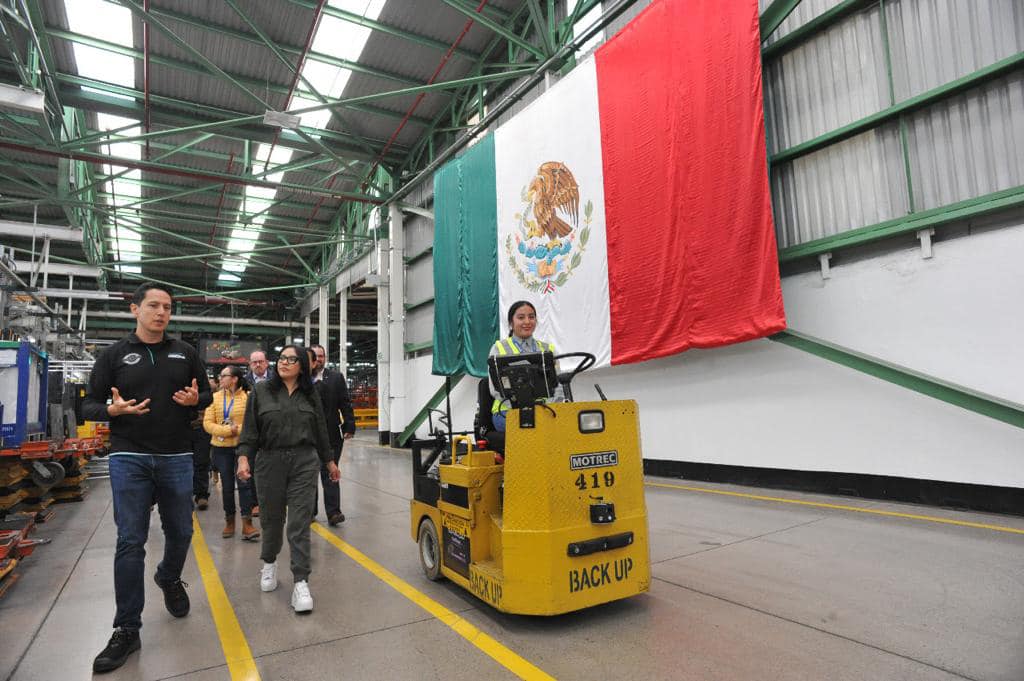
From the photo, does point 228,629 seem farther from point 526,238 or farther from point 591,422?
point 526,238

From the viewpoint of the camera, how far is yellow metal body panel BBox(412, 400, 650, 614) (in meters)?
2.94

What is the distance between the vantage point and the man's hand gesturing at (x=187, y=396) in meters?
3.21

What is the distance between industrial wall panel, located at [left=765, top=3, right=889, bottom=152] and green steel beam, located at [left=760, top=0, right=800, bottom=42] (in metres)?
0.60

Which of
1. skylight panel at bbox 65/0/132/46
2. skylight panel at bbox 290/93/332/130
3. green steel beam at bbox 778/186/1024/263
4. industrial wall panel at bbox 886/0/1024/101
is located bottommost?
green steel beam at bbox 778/186/1024/263

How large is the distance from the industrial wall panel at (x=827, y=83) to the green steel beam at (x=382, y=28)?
7191mm

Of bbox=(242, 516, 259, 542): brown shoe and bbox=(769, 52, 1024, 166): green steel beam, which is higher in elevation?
bbox=(769, 52, 1024, 166): green steel beam

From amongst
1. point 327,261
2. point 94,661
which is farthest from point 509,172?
point 327,261

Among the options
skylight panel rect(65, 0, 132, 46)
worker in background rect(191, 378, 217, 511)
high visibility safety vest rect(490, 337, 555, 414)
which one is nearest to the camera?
high visibility safety vest rect(490, 337, 555, 414)

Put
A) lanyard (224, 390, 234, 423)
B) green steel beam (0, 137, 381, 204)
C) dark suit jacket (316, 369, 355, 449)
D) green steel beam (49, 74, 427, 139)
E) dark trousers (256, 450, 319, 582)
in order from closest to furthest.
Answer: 1. dark trousers (256, 450, 319, 582)
2. dark suit jacket (316, 369, 355, 449)
3. lanyard (224, 390, 234, 423)
4. green steel beam (0, 137, 381, 204)
5. green steel beam (49, 74, 427, 139)

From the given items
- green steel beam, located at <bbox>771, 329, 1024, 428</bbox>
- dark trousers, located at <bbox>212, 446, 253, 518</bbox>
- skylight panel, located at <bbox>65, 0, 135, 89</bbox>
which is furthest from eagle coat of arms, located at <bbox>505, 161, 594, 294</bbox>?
skylight panel, located at <bbox>65, 0, 135, 89</bbox>

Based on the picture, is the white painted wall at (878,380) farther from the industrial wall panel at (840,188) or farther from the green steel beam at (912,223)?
the industrial wall panel at (840,188)

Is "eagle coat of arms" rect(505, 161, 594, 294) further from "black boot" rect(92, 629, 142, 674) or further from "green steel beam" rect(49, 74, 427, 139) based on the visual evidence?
"black boot" rect(92, 629, 142, 674)

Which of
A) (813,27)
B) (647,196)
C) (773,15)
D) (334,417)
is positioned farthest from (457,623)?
(813,27)

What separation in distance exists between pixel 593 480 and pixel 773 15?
6.95 metres
